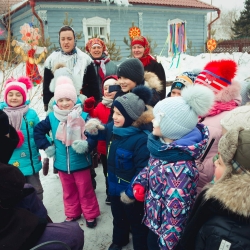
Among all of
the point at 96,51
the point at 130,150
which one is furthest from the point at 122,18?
the point at 130,150

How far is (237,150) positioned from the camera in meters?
1.26

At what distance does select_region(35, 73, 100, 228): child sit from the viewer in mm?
2680

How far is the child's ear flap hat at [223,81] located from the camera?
2191 mm

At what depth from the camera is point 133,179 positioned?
206 cm

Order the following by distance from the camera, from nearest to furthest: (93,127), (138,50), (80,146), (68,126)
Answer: (93,127)
(80,146)
(68,126)
(138,50)

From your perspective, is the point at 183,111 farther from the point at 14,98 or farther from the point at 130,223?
the point at 14,98

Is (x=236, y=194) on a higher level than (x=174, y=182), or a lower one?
higher

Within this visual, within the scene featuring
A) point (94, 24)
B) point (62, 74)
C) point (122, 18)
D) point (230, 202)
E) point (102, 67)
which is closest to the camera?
point (230, 202)

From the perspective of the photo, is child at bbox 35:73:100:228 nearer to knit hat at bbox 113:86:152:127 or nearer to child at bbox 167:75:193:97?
knit hat at bbox 113:86:152:127

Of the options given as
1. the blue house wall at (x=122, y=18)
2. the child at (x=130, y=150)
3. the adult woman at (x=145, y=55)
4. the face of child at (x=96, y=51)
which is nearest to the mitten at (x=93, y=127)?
the child at (x=130, y=150)

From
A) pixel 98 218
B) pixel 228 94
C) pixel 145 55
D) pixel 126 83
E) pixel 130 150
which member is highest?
pixel 145 55

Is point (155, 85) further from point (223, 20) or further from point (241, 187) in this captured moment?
point (223, 20)

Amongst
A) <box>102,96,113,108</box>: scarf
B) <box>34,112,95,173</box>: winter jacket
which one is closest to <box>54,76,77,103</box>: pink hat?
<box>34,112,95,173</box>: winter jacket

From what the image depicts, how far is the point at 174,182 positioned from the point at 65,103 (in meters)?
1.54
